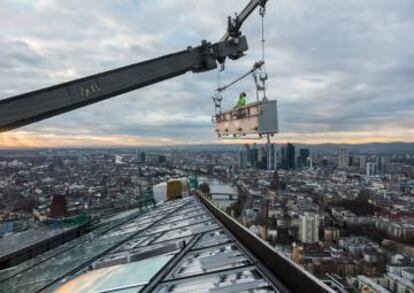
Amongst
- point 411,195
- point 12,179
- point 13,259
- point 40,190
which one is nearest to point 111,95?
point 13,259

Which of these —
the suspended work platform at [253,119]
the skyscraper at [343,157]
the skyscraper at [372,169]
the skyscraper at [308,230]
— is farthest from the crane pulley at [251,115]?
the skyscraper at [343,157]

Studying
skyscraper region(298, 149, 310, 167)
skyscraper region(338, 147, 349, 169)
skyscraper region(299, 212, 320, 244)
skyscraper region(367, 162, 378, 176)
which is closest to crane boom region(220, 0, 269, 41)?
skyscraper region(299, 212, 320, 244)

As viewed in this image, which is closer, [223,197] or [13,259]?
[13,259]

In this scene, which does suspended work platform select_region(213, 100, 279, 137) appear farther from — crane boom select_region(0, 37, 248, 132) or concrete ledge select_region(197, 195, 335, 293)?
concrete ledge select_region(197, 195, 335, 293)

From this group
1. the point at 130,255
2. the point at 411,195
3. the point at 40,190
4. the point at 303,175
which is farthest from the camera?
the point at 303,175

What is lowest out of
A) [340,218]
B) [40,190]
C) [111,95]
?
[340,218]

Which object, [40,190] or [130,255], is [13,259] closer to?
[130,255]

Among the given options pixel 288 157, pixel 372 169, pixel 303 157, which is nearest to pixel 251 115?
pixel 288 157
